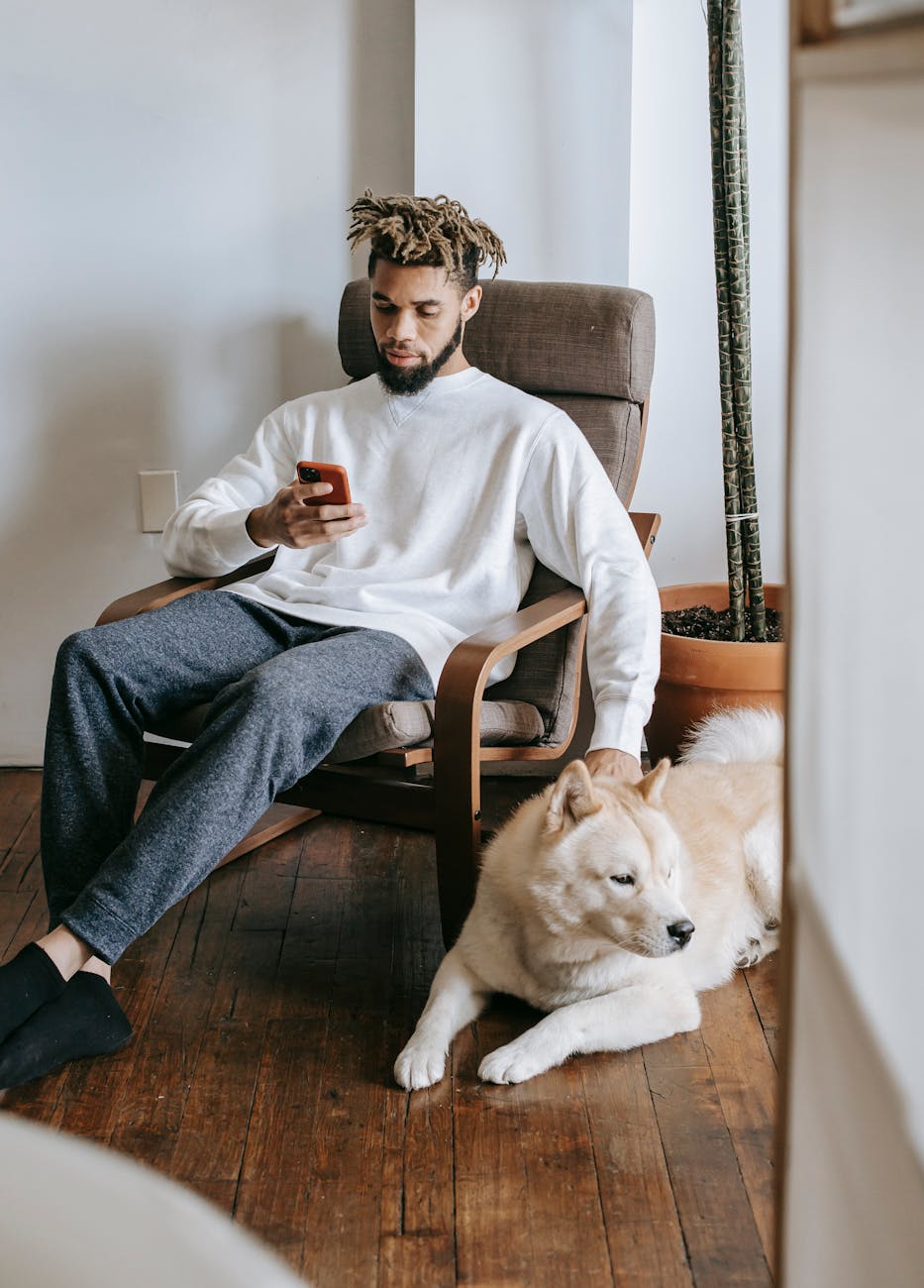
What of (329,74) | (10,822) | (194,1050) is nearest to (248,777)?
(194,1050)

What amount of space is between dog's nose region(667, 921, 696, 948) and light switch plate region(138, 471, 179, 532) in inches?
66.1

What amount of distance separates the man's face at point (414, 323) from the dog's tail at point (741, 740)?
2.71ft

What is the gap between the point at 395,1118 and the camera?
5.26 ft

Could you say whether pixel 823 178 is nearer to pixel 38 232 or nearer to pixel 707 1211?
pixel 707 1211

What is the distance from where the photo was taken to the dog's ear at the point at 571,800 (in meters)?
1.69

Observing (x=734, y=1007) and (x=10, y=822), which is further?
(x=10, y=822)

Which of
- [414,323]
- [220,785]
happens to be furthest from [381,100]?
[220,785]

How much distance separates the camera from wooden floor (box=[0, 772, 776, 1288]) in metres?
1.36

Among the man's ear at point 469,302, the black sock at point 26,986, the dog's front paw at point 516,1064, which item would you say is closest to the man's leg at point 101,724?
the black sock at point 26,986

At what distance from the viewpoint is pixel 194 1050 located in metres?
1.75

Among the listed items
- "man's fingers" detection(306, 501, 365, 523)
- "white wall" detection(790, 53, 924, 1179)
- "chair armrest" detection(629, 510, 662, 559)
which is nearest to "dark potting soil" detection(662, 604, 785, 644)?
"chair armrest" detection(629, 510, 662, 559)

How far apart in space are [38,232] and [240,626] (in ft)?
3.74

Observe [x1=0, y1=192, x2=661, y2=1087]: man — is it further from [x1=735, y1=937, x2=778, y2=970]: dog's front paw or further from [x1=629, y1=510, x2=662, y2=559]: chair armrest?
[x1=735, y1=937, x2=778, y2=970]: dog's front paw

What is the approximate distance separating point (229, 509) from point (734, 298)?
1076 millimetres
